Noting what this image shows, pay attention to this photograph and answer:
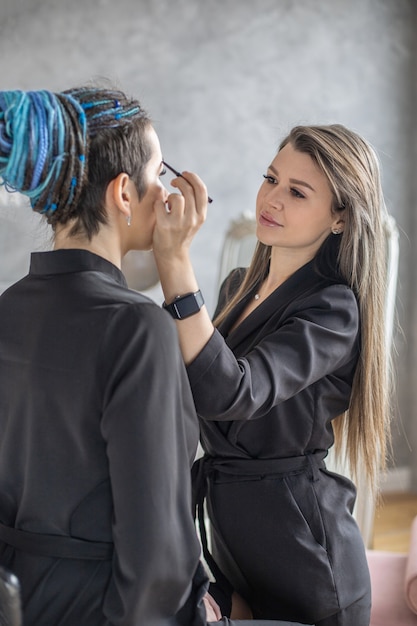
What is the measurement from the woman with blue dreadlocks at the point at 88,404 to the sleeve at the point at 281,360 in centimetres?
21

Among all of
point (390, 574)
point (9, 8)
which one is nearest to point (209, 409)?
point (390, 574)

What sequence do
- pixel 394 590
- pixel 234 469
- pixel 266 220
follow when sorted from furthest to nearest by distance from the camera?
pixel 394 590 < pixel 266 220 < pixel 234 469

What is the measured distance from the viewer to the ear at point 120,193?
104cm

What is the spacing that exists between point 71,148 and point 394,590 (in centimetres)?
129

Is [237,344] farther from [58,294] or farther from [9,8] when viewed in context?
[9,8]

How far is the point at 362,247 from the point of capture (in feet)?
5.05

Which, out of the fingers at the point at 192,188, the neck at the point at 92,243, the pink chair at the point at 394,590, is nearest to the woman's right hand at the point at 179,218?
the fingers at the point at 192,188

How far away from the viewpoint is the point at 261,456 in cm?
146

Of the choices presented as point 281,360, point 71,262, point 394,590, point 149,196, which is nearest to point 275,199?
point 281,360

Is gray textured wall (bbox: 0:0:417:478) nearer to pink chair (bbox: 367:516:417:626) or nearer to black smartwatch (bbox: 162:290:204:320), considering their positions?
pink chair (bbox: 367:516:417:626)

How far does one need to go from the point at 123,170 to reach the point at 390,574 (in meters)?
1.27

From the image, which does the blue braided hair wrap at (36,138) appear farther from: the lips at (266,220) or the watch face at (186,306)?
the lips at (266,220)

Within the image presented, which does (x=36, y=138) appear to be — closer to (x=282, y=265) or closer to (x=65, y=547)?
(x=65, y=547)

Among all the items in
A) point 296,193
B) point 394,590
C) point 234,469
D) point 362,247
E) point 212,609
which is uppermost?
point 296,193
